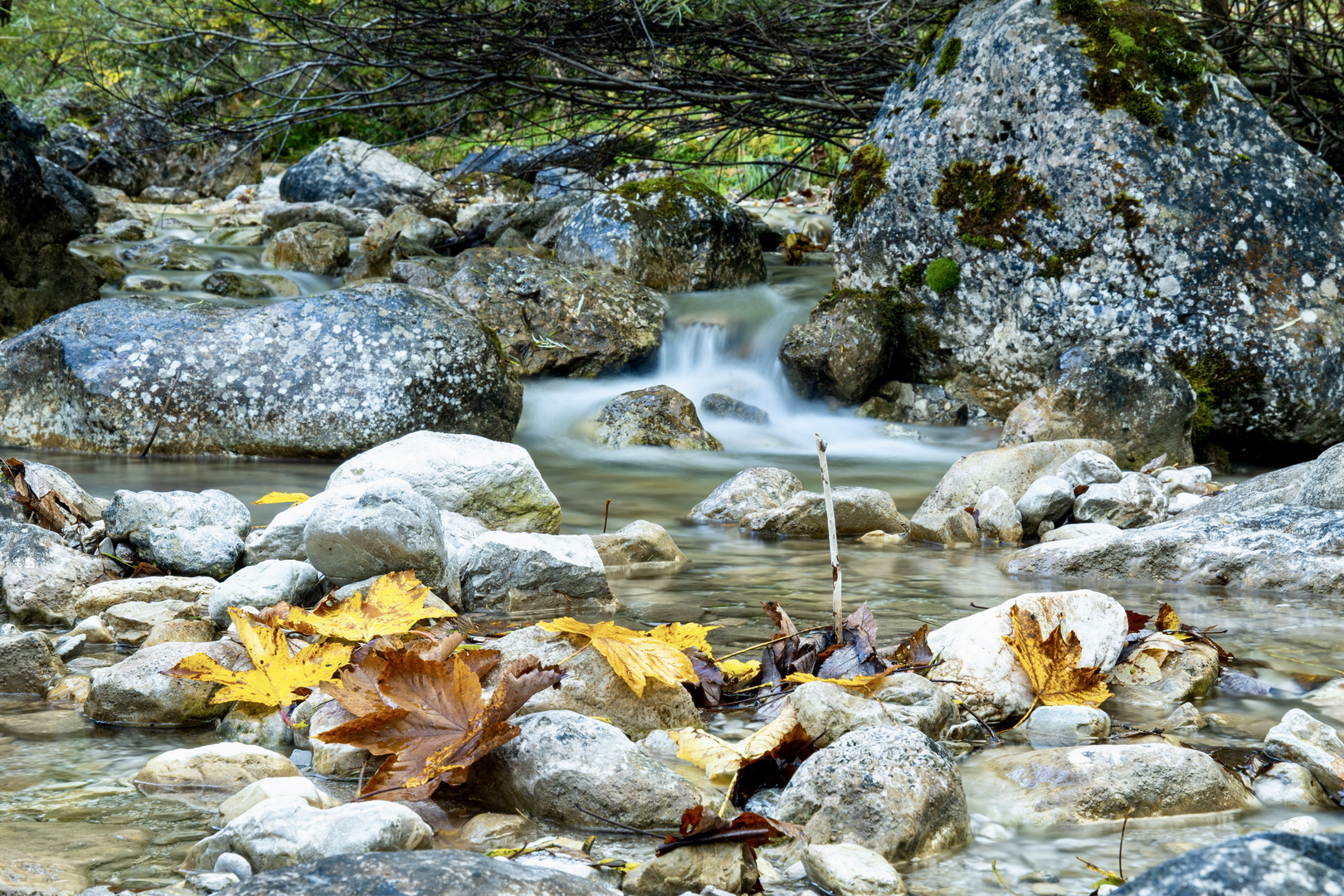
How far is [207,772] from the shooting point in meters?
1.88

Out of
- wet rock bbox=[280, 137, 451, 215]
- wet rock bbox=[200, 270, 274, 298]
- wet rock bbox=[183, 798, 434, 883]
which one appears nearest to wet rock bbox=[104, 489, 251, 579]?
wet rock bbox=[183, 798, 434, 883]

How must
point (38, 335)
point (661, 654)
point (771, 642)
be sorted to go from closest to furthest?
point (661, 654) < point (771, 642) < point (38, 335)

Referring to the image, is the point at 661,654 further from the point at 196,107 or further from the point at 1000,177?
the point at 196,107

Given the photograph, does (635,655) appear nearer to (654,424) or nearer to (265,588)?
(265,588)

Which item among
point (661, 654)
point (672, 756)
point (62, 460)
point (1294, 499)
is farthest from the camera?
point (62, 460)

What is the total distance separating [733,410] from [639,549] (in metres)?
4.33

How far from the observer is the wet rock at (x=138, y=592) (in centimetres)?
310

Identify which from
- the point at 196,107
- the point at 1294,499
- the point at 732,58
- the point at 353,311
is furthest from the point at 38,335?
the point at 1294,499

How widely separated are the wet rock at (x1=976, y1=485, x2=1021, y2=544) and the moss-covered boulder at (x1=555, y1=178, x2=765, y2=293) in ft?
18.4

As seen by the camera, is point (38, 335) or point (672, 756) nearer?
point (672, 756)

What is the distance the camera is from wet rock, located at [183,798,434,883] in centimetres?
143

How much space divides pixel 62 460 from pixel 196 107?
142 inches

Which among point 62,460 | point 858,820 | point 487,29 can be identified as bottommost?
point 62,460

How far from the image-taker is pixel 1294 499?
4.27 metres
